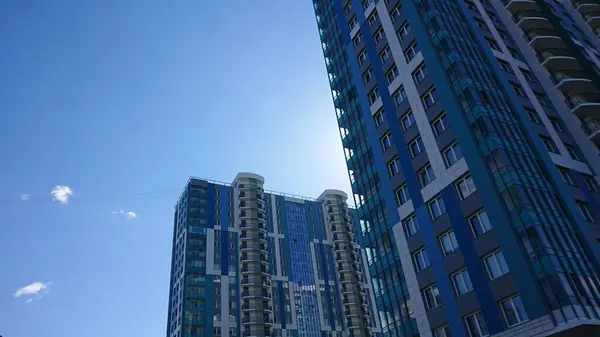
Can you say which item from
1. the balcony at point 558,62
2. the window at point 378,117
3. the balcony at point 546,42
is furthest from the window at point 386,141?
the balcony at point 546,42

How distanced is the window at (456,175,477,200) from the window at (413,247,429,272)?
5.13m

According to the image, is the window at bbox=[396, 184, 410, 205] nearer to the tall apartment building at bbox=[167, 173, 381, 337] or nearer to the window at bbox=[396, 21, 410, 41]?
the window at bbox=[396, 21, 410, 41]

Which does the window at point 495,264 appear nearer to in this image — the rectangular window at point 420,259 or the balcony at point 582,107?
the rectangular window at point 420,259

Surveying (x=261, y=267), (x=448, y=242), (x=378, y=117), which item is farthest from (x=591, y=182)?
(x=261, y=267)

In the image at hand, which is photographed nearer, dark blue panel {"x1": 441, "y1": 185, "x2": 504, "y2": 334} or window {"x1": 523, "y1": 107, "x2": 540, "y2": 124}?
dark blue panel {"x1": 441, "y1": 185, "x2": 504, "y2": 334}

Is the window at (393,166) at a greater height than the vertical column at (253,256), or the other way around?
the vertical column at (253,256)

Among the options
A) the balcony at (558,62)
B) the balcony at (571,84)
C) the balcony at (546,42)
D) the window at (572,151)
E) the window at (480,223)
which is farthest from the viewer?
the balcony at (546,42)

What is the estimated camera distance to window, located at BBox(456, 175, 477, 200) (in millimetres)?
32594

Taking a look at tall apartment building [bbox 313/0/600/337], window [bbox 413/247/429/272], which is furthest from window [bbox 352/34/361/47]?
window [bbox 413/247/429/272]

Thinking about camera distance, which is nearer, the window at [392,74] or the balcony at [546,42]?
the window at [392,74]

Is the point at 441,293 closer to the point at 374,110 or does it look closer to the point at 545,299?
the point at 545,299

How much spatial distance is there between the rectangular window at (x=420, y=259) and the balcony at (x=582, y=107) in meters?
19.7

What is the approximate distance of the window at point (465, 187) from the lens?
32594 mm

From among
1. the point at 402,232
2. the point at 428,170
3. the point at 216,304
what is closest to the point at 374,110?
the point at 428,170
